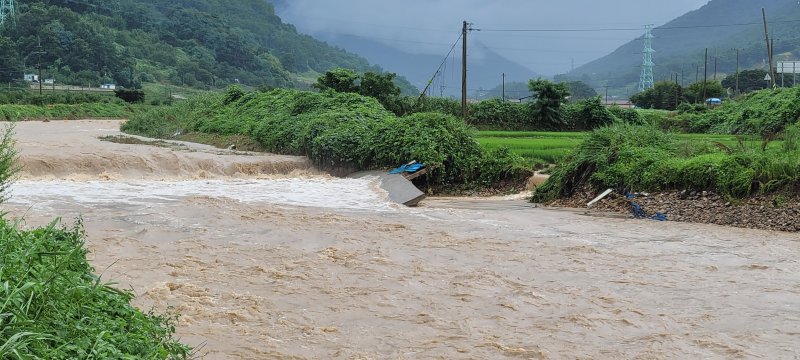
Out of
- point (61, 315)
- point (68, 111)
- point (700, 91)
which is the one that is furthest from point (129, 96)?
A: point (61, 315)

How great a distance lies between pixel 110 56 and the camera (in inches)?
2849

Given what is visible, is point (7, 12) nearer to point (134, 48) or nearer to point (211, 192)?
point (134, 48)

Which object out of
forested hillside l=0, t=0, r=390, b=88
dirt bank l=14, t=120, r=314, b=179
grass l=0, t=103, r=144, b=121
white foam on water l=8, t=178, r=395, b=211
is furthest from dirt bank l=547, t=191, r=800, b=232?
forested hillside l=0, t=0, r=390, b=88

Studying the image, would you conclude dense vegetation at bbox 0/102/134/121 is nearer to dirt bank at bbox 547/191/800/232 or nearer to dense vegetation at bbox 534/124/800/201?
dense vegetation at bbox 534/124/800/201

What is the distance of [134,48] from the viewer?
84.3m

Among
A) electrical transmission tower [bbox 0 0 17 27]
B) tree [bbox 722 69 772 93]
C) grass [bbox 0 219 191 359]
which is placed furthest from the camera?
electrical transmission tower [bbox 0 0 17 27]

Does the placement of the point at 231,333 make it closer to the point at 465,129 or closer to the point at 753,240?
the point at 753,240

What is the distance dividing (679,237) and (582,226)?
154cm

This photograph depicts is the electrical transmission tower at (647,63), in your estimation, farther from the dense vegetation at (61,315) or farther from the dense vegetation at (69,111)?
the dense vegetation at (61,315)

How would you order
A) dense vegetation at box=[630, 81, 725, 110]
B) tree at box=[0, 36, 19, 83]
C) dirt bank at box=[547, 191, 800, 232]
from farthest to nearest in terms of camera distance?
tree at box=[0, 36, 19, 83] < dense vegetation at box=[630, 81, 725, 110] < dirt bank at box=[547, 191, 800, 232]

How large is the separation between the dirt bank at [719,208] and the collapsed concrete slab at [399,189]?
3366 mm

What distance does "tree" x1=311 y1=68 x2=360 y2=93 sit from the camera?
3042 cm

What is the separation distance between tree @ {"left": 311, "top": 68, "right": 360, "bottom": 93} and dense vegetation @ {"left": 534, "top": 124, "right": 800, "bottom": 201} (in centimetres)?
1608

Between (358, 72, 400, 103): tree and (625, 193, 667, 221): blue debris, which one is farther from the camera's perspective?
(358, 72, 400, 103): tree
